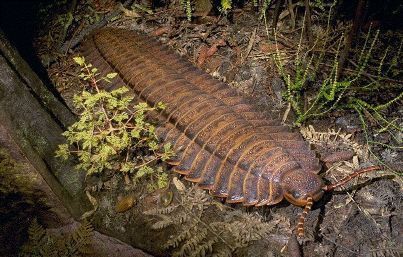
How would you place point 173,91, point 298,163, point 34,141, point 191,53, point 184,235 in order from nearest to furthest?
point 298,163, point 184,235, point 34,141, point 173,91, point 191,53

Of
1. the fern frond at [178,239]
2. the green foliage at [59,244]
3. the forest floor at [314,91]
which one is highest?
the forest floor at [314,91]

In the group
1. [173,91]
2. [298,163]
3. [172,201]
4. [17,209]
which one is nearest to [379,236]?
[298,163]

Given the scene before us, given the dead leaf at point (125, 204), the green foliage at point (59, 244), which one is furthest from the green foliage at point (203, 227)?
the green foliage at point (59, 244)

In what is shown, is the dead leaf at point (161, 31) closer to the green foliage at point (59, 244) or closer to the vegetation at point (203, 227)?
the vegetation at point (203, 227)

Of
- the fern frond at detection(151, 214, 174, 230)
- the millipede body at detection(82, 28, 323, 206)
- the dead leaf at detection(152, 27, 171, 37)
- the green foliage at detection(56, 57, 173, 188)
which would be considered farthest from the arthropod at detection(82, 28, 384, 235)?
the dead leaf at detection(152, 27, 171, 37)

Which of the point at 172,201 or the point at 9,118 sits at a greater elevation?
the point at 9,118

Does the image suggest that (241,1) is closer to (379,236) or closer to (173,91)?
(173,91)
